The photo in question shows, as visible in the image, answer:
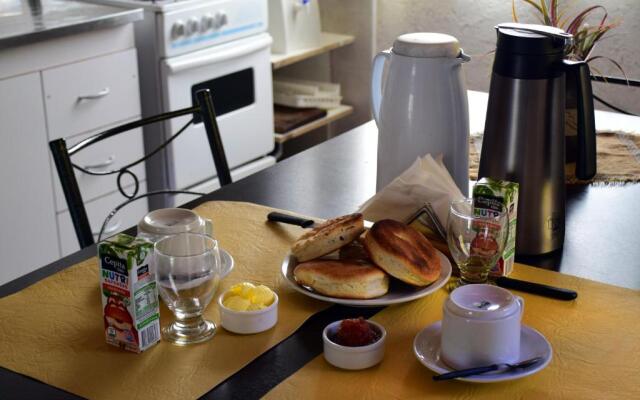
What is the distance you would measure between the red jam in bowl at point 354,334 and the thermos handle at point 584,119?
443 mm

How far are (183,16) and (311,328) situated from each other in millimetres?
1853

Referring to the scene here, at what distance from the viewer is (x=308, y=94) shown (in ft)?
11.6

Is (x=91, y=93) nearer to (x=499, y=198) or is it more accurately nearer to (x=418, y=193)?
(x=418, y=193)

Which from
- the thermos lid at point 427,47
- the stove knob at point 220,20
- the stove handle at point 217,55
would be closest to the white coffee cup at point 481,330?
the thermos lid at point 427,47

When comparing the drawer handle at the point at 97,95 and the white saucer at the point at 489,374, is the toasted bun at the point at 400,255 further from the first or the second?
the drawer handle at the point at 97,95

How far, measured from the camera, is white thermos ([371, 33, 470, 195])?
137 cm

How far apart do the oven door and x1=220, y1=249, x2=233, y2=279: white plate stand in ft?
5.07

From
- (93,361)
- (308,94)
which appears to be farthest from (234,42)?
(93,361)

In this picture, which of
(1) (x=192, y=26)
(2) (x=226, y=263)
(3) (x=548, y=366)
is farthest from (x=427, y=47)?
(1) (x=192, y=26)

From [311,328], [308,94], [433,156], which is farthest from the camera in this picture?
[308,94]

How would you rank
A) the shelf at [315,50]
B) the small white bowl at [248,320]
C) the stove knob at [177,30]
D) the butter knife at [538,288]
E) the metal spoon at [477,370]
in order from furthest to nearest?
the shelf at [315,50]
the stove knob at [177,30]
the butter knife at [538,288]
the small white bowl at [248,320]
the metal spoon at [477,370]

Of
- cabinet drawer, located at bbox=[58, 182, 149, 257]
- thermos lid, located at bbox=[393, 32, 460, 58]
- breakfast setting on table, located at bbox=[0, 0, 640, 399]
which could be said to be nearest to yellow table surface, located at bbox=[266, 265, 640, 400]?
breakfast setting on table, located at bbox=[0, 0, 640, 399]

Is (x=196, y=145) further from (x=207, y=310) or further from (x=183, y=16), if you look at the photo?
(x=207, y=310)

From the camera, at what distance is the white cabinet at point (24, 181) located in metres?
2.38
